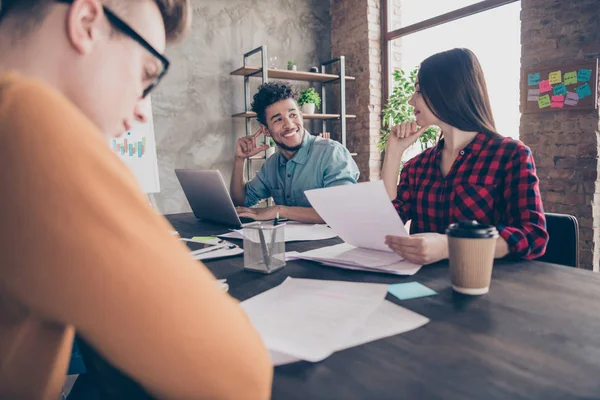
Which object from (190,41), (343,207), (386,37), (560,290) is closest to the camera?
(560,290)

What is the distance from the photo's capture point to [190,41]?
3867mm

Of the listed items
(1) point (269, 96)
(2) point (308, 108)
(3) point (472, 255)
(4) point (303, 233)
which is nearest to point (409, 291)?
(3) point (472, 255)

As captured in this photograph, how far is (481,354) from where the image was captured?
0.52 meters

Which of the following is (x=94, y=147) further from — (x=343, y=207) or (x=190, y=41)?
(x=190, y=41)

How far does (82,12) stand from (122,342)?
0.35 meters

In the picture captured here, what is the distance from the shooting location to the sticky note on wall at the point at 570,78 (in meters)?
2.69

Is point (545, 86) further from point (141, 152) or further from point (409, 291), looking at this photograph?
point (141, 152)

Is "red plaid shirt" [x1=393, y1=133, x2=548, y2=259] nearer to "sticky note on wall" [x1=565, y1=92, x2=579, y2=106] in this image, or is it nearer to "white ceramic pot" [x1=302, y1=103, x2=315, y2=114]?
"sticky note on wall" [x1=565, y1=92, x2=579, y2=106]

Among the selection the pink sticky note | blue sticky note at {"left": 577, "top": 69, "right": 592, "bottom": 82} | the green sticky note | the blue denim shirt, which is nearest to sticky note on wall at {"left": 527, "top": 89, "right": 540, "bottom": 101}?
the pink sticky note

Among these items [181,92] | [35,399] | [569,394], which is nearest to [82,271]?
[35,399]

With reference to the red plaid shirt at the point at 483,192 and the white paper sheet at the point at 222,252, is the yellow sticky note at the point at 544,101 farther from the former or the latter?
the white paper sheet at the point at 222,252

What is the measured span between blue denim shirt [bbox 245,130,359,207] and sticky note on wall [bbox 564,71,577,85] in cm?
166

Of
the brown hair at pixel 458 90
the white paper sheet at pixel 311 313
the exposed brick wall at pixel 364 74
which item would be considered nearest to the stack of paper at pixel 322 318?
the white paper sheet at pixel 311 313

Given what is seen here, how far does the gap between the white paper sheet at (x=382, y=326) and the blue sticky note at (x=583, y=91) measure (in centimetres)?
273
